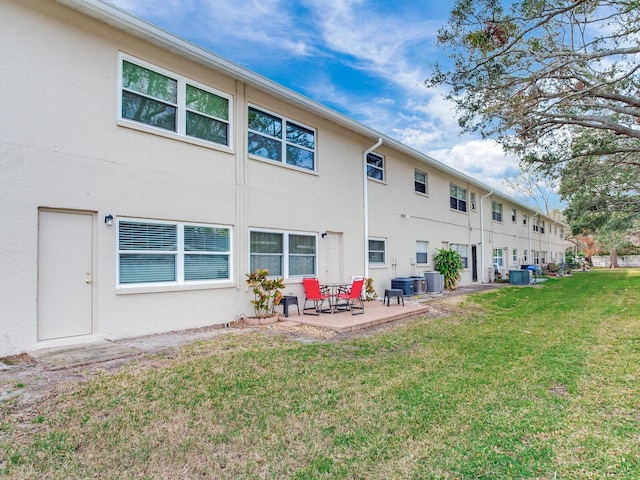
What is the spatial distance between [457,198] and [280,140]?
41.8 ft

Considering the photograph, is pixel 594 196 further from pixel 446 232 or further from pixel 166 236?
pixel 166 236

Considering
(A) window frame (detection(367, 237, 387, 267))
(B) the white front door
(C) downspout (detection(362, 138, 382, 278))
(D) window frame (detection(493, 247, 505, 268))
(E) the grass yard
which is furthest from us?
(D) window frame (detection(493, 247, 505, 268))

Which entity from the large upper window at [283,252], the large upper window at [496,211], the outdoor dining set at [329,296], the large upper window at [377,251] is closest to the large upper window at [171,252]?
the large upper window at [283,252]

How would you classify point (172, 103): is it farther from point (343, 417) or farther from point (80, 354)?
point (343, 417)

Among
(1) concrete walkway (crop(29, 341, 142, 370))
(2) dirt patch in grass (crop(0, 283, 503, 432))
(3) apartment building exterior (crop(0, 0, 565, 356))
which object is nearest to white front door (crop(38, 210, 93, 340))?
(3) apartment building exterior (crop(0, 0, 565, 356))

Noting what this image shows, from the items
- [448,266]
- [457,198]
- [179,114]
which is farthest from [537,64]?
[457,198]

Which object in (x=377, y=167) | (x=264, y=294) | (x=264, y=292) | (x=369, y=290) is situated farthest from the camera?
(x=377, y=167)

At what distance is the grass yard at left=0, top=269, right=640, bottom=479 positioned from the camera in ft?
9.66

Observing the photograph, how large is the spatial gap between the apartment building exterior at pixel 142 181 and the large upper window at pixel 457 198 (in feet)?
29.5

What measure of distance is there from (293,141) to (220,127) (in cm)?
239

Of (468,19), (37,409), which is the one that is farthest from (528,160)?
(37,409)

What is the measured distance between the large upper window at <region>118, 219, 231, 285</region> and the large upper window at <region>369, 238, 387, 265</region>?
611 centimetres

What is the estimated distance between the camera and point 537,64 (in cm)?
852

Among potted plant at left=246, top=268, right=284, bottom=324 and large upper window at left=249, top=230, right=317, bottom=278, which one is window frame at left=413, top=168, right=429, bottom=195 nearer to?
large upper window at left=249, top=230, right=317, bottom=278
